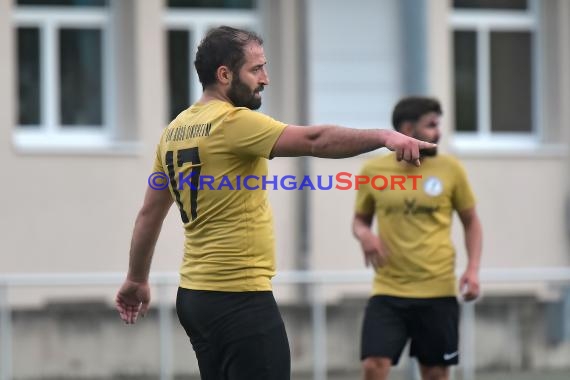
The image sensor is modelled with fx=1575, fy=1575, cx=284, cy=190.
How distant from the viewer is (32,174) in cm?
1464

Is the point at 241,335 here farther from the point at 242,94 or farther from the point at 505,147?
the point at 505,147

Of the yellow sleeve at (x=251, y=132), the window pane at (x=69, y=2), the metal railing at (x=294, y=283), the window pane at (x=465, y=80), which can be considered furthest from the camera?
the window pane at (x=465, y=80)

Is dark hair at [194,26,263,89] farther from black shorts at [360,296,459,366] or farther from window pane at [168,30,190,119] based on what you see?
window pane at [168,30,190,119]

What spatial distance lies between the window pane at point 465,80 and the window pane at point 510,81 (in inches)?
9.1

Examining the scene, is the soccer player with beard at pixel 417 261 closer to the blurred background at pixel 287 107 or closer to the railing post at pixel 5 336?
the railing post at pixel 5 336

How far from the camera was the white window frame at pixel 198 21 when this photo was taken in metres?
15.4

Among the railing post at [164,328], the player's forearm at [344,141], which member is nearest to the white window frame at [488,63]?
the railing post at [164,328]

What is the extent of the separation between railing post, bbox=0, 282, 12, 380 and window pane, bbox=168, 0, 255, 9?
5386 mm

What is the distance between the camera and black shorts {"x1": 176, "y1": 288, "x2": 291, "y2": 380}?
5855 millimetres

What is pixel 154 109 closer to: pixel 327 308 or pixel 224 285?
pixel 327 308

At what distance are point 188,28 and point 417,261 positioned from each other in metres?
7.35

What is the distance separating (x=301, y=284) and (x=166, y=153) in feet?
17.2

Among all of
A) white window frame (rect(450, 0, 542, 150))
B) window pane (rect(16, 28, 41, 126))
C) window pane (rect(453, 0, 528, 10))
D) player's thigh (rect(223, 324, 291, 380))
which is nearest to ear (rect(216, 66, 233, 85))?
player's thigh (rect(223, 324, 291, 380))

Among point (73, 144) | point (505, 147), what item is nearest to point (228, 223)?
point (73, 144)
